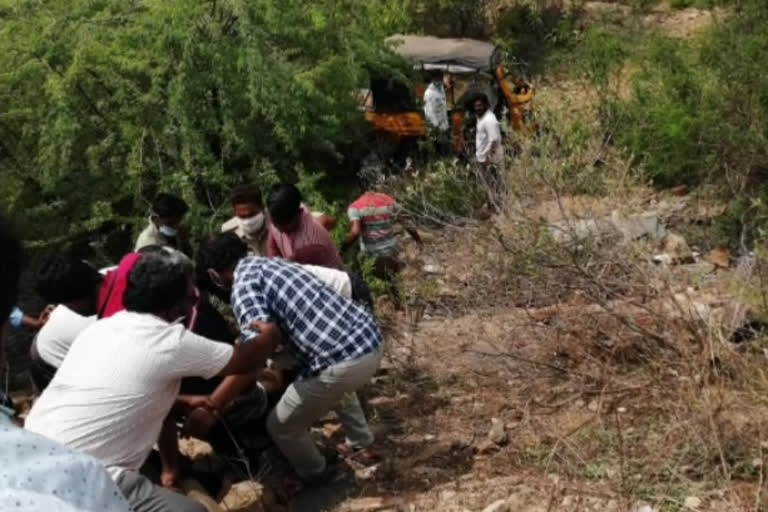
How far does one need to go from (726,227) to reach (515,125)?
3.90 m

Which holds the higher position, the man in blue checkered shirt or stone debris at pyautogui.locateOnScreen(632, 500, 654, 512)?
the man in blue checkered shirt

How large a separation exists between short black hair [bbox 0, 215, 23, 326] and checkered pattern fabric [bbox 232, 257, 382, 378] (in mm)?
2601

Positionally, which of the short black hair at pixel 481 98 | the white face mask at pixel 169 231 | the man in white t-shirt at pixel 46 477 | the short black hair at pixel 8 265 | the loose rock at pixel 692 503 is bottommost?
the short black hair at pixel 481 98

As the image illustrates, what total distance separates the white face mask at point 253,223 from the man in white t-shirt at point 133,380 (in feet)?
6.09

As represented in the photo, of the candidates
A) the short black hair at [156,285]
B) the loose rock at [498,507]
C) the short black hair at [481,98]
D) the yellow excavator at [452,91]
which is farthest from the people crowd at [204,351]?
the yellow excavator at [452,91]

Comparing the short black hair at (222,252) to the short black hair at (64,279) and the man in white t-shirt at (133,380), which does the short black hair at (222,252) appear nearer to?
the short black hair at (64,279)

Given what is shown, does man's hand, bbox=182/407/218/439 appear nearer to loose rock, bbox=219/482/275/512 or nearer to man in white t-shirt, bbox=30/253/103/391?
loose rock, bbox=219/482/275/512

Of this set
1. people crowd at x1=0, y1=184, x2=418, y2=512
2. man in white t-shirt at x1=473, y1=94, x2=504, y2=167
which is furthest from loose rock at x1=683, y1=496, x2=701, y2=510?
man in white t-shirt at x1=473, y1=94, x2=504, y2=167

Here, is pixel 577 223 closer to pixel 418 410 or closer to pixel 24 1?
pixel 418 410

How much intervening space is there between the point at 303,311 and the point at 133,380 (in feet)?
3.07

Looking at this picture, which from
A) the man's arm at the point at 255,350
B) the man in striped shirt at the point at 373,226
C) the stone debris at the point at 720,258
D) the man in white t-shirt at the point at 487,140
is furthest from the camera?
the man in white t-shirt at the point at 487,140

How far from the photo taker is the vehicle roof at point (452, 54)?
1178 cm

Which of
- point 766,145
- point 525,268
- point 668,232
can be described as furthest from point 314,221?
point 766,145

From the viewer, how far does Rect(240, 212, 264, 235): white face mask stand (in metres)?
5.26
